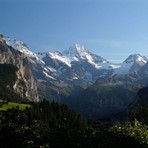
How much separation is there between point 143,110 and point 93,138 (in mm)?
75539

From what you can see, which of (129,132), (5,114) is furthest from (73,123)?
(129,132)

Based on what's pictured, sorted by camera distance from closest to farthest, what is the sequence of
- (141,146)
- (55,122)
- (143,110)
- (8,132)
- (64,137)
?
(141,146)
(64,137)
(8,132)
(143,110)
(55,122)

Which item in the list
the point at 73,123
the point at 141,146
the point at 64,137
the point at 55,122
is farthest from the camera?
the point at 73,123

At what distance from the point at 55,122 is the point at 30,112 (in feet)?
37.6

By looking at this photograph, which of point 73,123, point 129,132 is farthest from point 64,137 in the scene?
point 73,123

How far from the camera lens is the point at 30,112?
17450 centimetres

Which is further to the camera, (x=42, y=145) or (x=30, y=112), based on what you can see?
(x=30, y=112)

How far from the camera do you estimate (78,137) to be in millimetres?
96625

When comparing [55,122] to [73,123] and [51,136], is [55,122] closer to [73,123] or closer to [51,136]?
[73,123]

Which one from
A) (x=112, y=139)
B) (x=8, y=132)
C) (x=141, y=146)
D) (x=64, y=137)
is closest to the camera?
(x=141, y=146)

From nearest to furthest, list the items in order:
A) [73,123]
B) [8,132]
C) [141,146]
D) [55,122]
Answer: [141,146], [8,132], [55,122], [73,123]

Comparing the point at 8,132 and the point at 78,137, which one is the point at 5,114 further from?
the point at 78,137

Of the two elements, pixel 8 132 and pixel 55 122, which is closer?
pixel 8 132

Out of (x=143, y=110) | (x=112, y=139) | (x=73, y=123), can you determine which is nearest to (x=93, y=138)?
(x=112, y=139)
